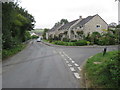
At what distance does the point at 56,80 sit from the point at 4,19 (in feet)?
32.1

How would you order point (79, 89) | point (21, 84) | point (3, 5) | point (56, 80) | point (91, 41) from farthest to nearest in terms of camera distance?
point (91, 41), point (3, 5), point (56, 80), point (21, 84), point (79, 89)

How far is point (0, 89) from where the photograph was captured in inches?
192

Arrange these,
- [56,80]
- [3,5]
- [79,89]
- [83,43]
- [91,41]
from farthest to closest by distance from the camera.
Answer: [91,41] → [83,43] → [3,5] → [56,80] → [79,89]

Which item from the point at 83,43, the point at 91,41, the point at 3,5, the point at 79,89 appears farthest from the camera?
the point at 91,41

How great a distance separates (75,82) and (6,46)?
11.8 metres

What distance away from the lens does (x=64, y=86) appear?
5.00 m

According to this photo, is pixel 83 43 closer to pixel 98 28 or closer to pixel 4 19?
pixel 98 28

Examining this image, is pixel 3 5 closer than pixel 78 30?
Yes

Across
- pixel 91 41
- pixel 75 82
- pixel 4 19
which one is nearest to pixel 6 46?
pixel 4 19

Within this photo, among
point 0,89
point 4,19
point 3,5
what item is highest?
point 3,5

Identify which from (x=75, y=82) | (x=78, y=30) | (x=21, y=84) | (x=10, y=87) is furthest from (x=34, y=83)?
(x=78, y=30)

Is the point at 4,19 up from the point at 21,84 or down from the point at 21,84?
up

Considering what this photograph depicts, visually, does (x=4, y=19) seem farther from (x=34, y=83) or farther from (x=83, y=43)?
(x=83, y=43)

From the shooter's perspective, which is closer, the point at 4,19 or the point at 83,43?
the point at 4,19
